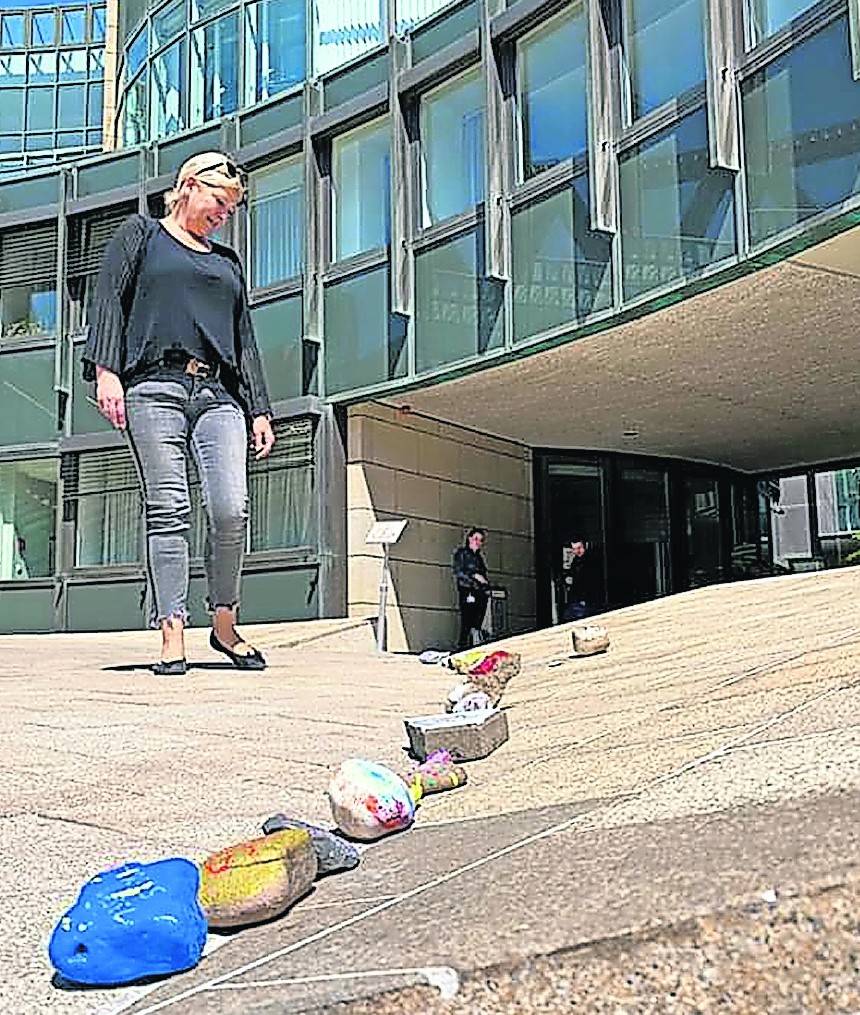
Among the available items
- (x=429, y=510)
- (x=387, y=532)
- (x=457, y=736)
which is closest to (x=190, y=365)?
(x=457, y=736)

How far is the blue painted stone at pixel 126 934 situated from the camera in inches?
65.9

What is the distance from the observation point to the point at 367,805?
97.5 inches

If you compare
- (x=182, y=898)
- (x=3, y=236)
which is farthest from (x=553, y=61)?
(x=182, y=898)

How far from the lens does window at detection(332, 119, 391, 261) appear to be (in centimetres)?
1537

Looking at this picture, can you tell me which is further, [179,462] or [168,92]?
[168,92]

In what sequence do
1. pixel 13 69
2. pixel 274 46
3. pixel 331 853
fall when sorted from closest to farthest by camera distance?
pixel 331 853, pixel 274 46, pixel 13 69

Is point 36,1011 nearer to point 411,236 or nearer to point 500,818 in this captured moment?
point 500,818

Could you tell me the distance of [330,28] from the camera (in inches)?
637

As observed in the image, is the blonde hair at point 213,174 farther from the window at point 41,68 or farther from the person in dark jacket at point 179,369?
the window at point 41,68

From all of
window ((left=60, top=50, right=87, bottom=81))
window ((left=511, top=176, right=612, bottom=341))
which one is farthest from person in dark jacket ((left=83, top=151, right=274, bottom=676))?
window ((left=60, top=50, right=87, bottom=81))

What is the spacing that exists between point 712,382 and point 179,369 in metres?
10.7

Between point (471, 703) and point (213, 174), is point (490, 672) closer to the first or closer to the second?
point (471, 703)

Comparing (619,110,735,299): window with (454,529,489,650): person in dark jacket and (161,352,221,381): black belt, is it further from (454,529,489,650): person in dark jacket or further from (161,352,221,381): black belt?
(161,352,221,381): black belt

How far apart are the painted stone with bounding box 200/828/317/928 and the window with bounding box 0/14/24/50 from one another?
134 ft
